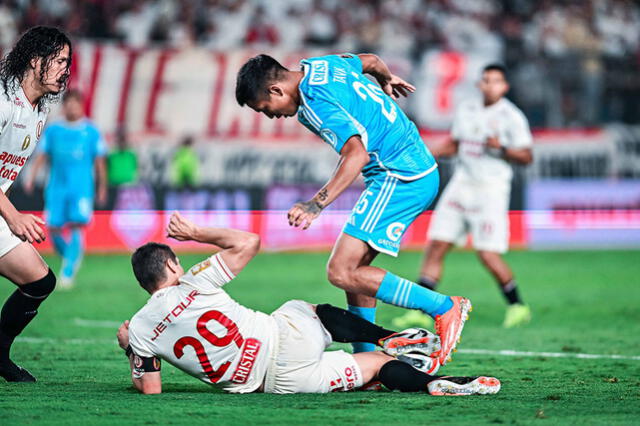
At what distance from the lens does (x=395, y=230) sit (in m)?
6.20

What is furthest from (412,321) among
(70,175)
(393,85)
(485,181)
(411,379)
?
(70,175)

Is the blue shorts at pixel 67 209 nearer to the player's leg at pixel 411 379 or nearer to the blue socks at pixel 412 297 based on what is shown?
the blue socks at pixel 412 297

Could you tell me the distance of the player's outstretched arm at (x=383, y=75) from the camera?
263 inches

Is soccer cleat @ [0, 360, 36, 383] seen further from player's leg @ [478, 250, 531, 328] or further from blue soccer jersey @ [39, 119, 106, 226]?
blue soccer jersey @ [39, 119, 106, 226]

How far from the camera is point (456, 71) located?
19.7 meters

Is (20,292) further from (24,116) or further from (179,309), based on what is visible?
(179,309)

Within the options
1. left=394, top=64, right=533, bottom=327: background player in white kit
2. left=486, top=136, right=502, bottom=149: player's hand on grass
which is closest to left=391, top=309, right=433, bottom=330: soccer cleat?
left=394, top=64, right=533, bottom=327: background player in white kit

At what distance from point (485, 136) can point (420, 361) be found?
14.4 ft

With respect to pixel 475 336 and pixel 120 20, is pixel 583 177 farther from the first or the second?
pixel 475 336

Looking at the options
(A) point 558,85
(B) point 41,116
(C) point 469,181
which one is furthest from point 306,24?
(B) point 41,116

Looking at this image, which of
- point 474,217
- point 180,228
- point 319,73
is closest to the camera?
point 180,228

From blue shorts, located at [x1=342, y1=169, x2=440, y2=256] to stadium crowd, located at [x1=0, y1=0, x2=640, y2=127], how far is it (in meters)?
13.9

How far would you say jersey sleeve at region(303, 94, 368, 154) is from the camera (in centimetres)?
583

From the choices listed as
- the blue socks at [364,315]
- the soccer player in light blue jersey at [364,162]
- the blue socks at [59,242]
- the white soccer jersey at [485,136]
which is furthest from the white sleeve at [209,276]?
the blue socks at [59,242]
